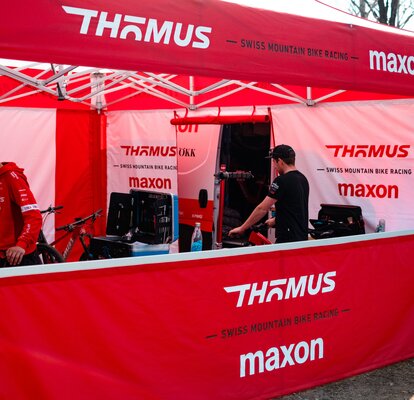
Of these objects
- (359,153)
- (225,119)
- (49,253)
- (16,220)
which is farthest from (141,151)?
(16,220)

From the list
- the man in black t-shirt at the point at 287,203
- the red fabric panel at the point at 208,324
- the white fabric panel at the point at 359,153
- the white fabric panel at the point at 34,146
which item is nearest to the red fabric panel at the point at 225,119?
the white fabric panel at the point at 359,153

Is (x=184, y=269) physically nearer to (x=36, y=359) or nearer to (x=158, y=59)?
(x=36, y=359)

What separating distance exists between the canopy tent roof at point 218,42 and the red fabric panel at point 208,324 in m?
1.09

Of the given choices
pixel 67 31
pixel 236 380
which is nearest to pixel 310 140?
pixel 236 380

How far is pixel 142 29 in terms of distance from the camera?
11.7 ft

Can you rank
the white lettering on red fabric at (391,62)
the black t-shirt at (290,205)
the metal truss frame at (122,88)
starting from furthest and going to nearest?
the metal truss frame at (122,88)
the black t-shirt at (290,205)
the white lettering on red fabric at (391,62)

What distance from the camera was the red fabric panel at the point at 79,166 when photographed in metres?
8.71

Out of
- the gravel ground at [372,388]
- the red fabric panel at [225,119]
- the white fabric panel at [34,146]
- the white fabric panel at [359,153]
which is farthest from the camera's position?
the white fabric panel at [34,146]

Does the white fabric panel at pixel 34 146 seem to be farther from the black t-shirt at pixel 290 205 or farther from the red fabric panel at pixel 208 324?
the red fabric panel at pixel 208 324

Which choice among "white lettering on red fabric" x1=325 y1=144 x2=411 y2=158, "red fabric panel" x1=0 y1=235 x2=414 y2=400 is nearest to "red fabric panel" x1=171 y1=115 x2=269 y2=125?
"white lettering on red fabric" x1=325 y1=144 x2=411 y2=158

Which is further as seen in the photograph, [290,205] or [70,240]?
[70,240]

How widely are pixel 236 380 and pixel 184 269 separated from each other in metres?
0.82

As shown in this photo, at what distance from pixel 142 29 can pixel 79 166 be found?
564 centimetres

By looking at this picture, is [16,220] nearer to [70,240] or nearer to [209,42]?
[209,42]
